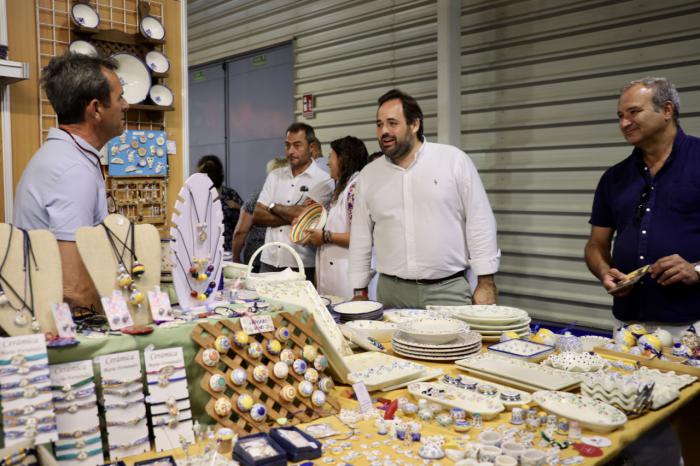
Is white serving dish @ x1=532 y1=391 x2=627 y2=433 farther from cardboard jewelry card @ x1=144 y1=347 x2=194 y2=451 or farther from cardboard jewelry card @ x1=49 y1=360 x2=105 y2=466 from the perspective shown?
cardboard jewelry card @ x1=49 y1=360 x2=105 y2=466

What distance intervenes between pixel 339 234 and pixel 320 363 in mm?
2607

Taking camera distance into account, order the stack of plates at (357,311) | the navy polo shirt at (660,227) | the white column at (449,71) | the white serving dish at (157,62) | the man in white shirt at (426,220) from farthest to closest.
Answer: the white column at (449,71) < the white serving dish at (157,62) < the man in white shirt at (426,220) < the navy polo shirt at (660,227) < the stack of plates at (357,311)

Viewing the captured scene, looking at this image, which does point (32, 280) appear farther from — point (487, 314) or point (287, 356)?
point (487, 314)

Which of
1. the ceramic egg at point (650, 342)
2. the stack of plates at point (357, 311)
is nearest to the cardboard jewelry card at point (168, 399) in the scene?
the stack of plates at point (357, 311)

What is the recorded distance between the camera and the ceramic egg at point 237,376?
1.49 m

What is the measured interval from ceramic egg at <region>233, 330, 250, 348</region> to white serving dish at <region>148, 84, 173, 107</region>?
3.31 meters

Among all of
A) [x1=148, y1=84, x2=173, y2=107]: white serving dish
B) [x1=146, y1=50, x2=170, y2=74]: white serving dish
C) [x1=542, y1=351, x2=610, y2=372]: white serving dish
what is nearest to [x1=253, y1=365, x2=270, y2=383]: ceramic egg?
[x1=542, y1=351, x2=610, y2=372]: white serving dish

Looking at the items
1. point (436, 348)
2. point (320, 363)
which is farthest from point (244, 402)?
point (436, 348)

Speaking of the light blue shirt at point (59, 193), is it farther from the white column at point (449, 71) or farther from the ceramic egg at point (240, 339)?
the white column at point (449, 71)

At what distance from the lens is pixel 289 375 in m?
1.61

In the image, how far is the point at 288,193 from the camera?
4820mm

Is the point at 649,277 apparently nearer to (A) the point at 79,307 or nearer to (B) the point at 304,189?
(A) the point at 79,307

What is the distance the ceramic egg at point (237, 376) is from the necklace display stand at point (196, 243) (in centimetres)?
33

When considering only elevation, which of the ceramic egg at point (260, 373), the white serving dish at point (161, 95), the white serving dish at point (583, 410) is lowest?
the white serving dish at point (583, 410)
